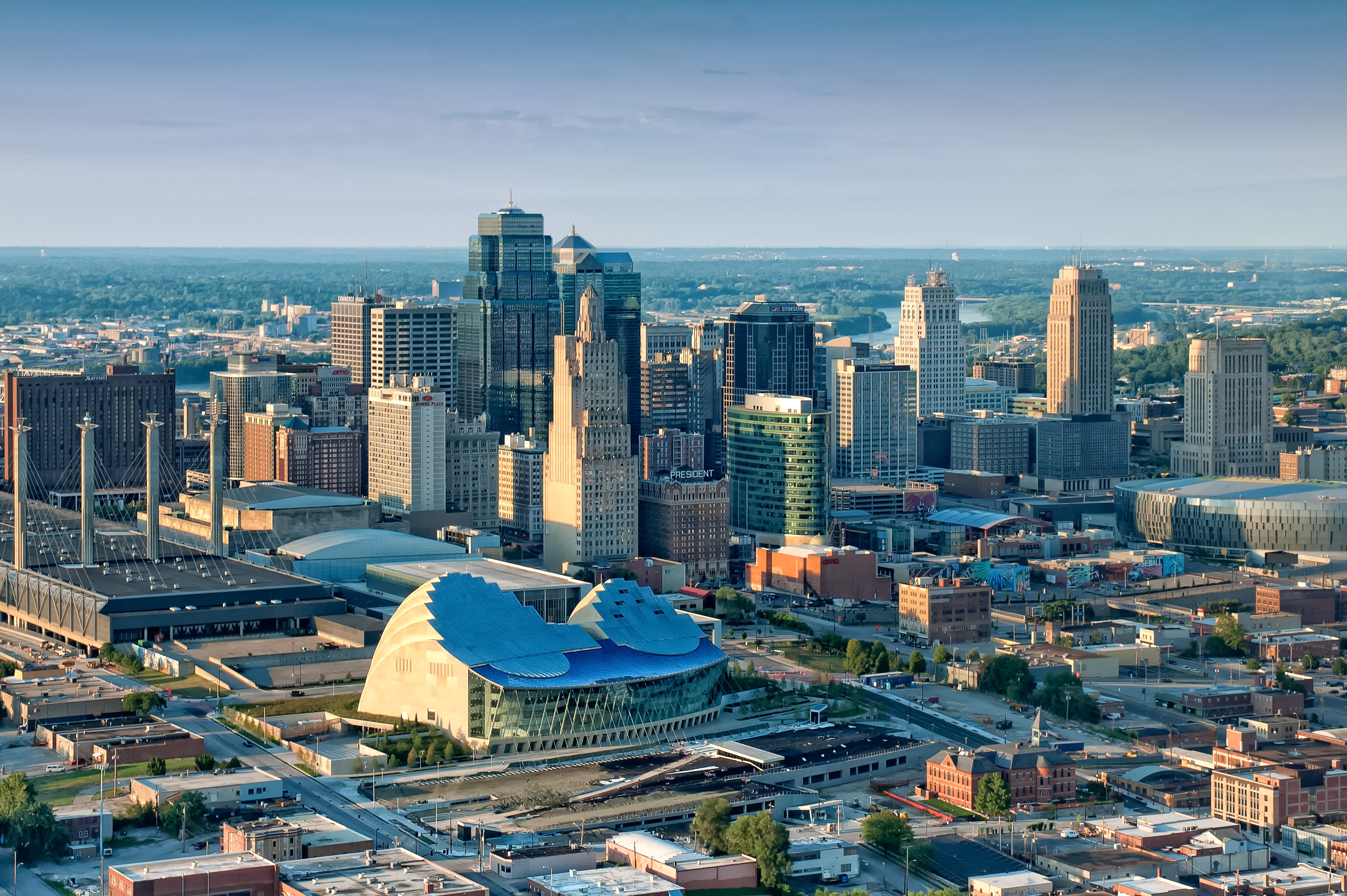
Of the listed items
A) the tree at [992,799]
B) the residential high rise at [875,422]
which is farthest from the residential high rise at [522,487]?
the tree at [992,799]

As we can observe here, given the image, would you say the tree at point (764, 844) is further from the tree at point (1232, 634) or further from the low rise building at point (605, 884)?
the tree at point (1232, 634)

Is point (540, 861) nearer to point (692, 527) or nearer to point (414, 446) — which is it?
point (692, 527)

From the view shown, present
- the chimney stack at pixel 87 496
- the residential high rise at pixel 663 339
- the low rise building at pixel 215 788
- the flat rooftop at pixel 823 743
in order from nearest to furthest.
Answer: the low rise building at pixel 215 788, the flat rooftop at pixel 823 743, the chimney stack at pixel 87 496, the residential high rise at pixel 663 339

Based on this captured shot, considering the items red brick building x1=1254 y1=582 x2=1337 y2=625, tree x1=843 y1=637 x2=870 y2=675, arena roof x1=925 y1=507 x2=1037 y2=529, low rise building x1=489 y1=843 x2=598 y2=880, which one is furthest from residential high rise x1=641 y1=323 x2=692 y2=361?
low rise building x1=489 y1=843 x2=598 y2=880

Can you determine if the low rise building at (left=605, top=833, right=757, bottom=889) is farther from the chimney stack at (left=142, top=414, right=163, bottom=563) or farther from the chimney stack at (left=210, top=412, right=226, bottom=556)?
the chimney stack at (left=210, top=412, right=226, bottom=556)

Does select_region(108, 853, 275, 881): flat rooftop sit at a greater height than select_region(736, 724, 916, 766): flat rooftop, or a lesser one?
greater

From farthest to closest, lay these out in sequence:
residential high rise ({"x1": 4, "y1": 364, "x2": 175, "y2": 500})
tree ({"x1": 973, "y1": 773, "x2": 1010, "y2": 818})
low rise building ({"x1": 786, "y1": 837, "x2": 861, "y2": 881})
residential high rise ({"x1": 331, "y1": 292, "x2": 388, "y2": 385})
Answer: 1. residential high rise ({"x1": 331, "y1": 292, "x2": 388, "y2": 385})
2. residential high rise ({"x1": 4, "y1": 364, "x2": 175, "y2": 500})
3. tree ({"x1": 973, "y1": 773, "x2": 1010, "y2": 818})
4. low rise building ({"x1": 786, "y1": 837, "x2": 861, "y2": 881})
